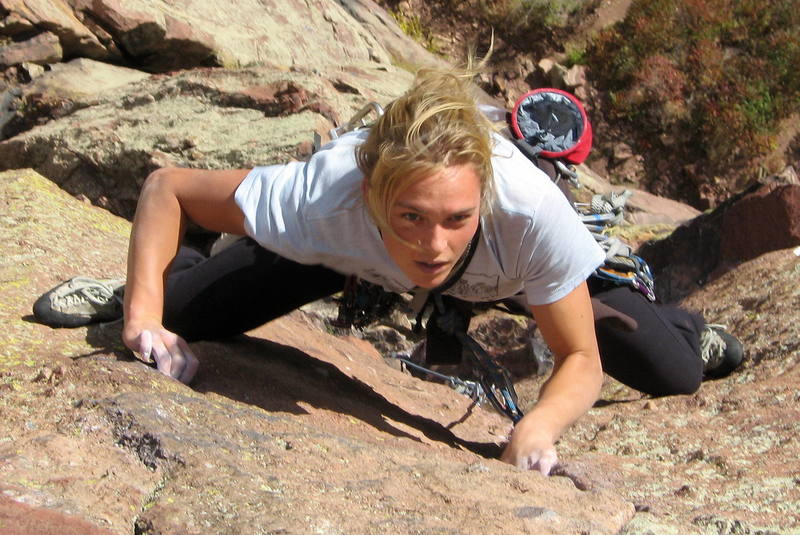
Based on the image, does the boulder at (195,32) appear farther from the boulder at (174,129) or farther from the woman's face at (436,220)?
the woman's face at (436,220)

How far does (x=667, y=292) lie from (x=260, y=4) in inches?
135

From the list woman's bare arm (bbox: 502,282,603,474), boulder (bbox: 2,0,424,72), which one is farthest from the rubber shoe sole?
boulder (bbox: 2,0,424,72)

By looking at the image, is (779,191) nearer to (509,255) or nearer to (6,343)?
(509,255)

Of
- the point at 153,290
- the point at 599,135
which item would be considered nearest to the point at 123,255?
the point at 153,290

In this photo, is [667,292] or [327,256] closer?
[327,256]

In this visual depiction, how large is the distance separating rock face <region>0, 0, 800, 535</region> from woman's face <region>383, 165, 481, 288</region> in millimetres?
486

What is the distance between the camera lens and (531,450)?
2332 mm

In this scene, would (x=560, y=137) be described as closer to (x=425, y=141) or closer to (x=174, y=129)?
(x=425, y=141)

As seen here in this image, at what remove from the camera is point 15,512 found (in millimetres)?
1618

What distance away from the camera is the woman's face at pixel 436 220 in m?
2.21

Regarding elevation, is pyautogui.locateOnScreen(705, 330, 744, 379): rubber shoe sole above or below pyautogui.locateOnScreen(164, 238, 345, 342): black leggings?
above

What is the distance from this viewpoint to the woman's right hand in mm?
2494

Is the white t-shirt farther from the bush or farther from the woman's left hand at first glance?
the bush

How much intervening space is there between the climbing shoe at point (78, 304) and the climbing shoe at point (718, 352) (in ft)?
7.29
